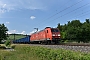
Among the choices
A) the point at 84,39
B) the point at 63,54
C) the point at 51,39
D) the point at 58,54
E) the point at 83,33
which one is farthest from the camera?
the point at 83,33

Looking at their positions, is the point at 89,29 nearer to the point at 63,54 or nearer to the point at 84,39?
the point at 84,39

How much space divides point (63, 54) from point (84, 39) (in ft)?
215

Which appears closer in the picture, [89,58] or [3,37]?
[89,58]

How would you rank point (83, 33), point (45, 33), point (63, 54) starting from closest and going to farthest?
point (63, 54)
point (45, 33)
point (83, 33)

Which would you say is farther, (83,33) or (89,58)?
(83,33)

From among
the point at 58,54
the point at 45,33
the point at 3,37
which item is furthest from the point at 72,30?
the point at 58,54

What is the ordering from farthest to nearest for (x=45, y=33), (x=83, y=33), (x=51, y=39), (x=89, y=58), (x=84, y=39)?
(x=83, y=33) → (x=84, y=39) → (x=45, y=33) → (x=51, y=39) → (x=89, y=58)

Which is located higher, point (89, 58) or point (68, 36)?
point (68, 36)

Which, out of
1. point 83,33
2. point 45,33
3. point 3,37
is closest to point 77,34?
point 83,33

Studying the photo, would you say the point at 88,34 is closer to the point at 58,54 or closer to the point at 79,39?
the point at 79,39

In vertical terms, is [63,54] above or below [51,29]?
below

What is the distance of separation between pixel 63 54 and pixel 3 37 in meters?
69.5

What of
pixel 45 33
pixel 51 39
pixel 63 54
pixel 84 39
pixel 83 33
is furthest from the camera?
pixel 83 33

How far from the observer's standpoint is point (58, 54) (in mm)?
9750
